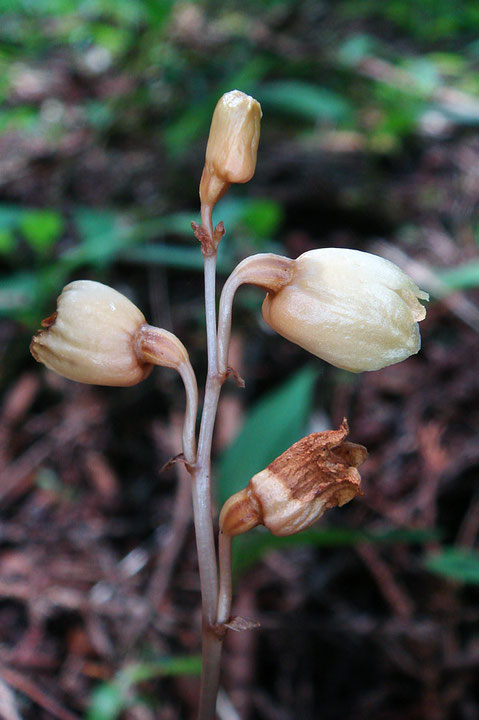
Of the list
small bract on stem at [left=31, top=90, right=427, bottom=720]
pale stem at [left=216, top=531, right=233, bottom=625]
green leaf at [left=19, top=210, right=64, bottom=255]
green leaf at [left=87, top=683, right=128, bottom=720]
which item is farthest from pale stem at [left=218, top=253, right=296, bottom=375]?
green leaf at [left=19, top=210, right=64, bottom=255]

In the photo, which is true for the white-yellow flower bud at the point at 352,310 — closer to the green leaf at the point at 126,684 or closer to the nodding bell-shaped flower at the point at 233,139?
the nodding bell-shaped flower at the point at 233,139

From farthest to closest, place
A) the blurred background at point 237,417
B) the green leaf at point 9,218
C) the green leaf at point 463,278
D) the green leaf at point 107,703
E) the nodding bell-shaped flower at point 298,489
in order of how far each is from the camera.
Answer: the green leaf at point 9,218 → the green leaf at point 463,278 → the blurred background at point 237,417 → the green leaf at point 107,703 → the nodding bell-shaped flower at point 298,489

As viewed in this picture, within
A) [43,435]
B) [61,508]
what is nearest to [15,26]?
[43,435]

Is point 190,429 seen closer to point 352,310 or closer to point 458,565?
point 352,310

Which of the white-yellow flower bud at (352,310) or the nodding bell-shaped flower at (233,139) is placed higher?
the nodding bell-shaped flower at (233,139)

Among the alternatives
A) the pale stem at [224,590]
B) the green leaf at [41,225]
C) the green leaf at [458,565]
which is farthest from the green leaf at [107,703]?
the green leaf at [41,225]

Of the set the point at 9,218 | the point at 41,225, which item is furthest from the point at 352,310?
the point at 9,218

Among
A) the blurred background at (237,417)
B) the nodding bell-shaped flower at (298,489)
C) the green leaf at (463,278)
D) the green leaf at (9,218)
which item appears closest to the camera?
the nodding bell-shaped flower at (298,489)
